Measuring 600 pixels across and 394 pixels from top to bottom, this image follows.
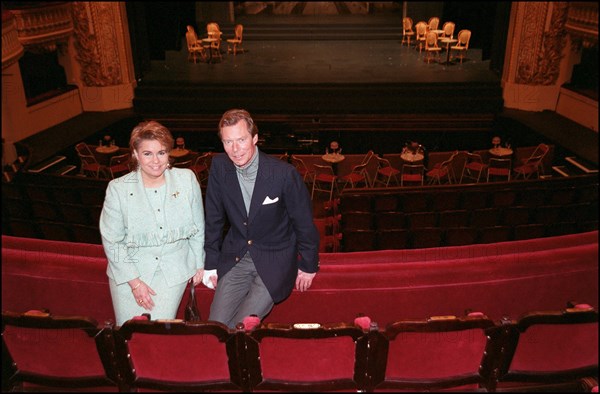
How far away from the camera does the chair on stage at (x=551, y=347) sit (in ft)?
6.33

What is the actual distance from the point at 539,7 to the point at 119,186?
9.35 meters

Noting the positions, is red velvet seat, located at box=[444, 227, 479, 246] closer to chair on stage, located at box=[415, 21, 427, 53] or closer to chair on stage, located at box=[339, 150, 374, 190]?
chair on stage, located at box=[339, 150, 374, 190]

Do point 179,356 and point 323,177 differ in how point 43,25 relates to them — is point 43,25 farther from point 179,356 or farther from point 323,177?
point 179,356

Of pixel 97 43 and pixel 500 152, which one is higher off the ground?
pixel 97 43

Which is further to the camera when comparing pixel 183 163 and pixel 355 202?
pixel 183 163

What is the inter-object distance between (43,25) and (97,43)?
4.11 ft

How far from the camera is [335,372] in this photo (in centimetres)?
207

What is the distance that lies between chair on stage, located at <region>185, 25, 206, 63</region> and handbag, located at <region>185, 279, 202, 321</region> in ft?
34.5

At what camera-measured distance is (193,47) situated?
11.9 metres

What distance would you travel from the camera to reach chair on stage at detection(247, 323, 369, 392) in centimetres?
190

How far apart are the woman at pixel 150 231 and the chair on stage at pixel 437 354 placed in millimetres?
1049

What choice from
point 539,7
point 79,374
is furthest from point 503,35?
point 79,374

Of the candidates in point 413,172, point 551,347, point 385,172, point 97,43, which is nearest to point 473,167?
point 413,172

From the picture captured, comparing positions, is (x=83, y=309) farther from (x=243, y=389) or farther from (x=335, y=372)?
(x=335, y=372)
